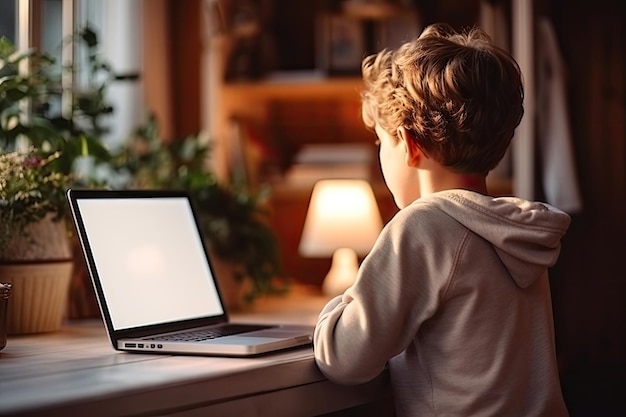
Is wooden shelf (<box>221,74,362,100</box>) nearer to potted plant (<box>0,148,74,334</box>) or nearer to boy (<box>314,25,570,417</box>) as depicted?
potted plant (<box>0,148,74,334</box>)

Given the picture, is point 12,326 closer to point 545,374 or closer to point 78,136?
point 78,136

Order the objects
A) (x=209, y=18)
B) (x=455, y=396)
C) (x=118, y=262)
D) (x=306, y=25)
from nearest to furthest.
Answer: (x=455, y=396)
(x=118, y=262)
(x=209, y=18)
(x=306, y=25)

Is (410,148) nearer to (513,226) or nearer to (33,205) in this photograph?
(513,226)

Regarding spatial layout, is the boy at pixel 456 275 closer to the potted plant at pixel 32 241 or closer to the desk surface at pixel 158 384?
the desk surface at pixel 158 384

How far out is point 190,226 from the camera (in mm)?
1981

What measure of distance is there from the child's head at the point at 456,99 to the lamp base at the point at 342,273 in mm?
1316

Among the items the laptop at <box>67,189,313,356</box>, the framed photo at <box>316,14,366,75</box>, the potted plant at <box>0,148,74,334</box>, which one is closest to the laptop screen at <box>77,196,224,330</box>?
the laptop at <box>67,189,313,356</box>

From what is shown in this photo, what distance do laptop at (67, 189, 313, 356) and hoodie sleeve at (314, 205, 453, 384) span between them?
0.15 metres

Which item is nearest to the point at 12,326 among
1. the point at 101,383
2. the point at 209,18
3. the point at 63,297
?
the point at 63,297

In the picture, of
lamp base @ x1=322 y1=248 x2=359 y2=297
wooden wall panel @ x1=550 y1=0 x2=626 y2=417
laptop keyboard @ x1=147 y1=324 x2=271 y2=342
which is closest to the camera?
laptop keyboard @ x1=147 y1=324 x2=271 y2=342

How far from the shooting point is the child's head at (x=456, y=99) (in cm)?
153

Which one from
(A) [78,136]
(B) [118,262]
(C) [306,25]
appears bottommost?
(B) [118,262]

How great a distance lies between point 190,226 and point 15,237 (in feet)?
1.11

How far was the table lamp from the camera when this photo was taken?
118 inches
